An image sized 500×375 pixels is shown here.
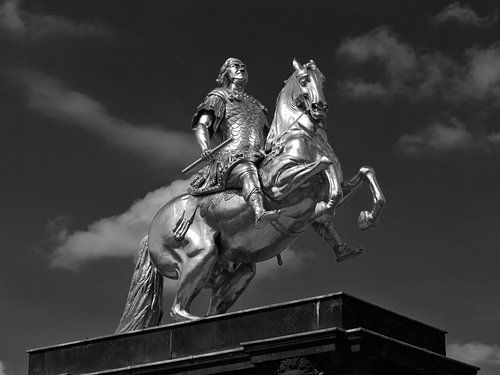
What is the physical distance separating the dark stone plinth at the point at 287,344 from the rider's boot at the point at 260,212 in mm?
1273

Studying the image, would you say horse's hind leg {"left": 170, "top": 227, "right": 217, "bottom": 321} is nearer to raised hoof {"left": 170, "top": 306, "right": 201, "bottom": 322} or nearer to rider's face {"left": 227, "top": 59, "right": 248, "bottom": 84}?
raised hoof {"left": 170, "top": 306, "right": 201, "bottom": 322}

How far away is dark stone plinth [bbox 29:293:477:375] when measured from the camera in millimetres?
10594

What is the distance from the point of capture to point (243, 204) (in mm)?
12867

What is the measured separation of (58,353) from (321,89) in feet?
15.0

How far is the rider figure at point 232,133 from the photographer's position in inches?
511

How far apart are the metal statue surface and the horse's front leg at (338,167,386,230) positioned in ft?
0.04

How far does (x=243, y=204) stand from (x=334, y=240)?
3.92 feet

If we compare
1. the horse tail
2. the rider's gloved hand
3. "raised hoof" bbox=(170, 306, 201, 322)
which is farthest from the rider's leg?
the horse tail

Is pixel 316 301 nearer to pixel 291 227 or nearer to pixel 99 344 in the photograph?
pixel 291 227

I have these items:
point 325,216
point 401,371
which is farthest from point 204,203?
point 401,371

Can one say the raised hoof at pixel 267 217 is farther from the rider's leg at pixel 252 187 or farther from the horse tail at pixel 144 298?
the horse tail at pixel 144 298

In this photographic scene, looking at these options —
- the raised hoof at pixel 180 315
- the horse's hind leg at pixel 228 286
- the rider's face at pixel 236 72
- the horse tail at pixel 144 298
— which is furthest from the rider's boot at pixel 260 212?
the rider's face at pixel 236 72

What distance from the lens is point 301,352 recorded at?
1066 cm

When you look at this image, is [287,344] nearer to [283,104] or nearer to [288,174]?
[288,174]
